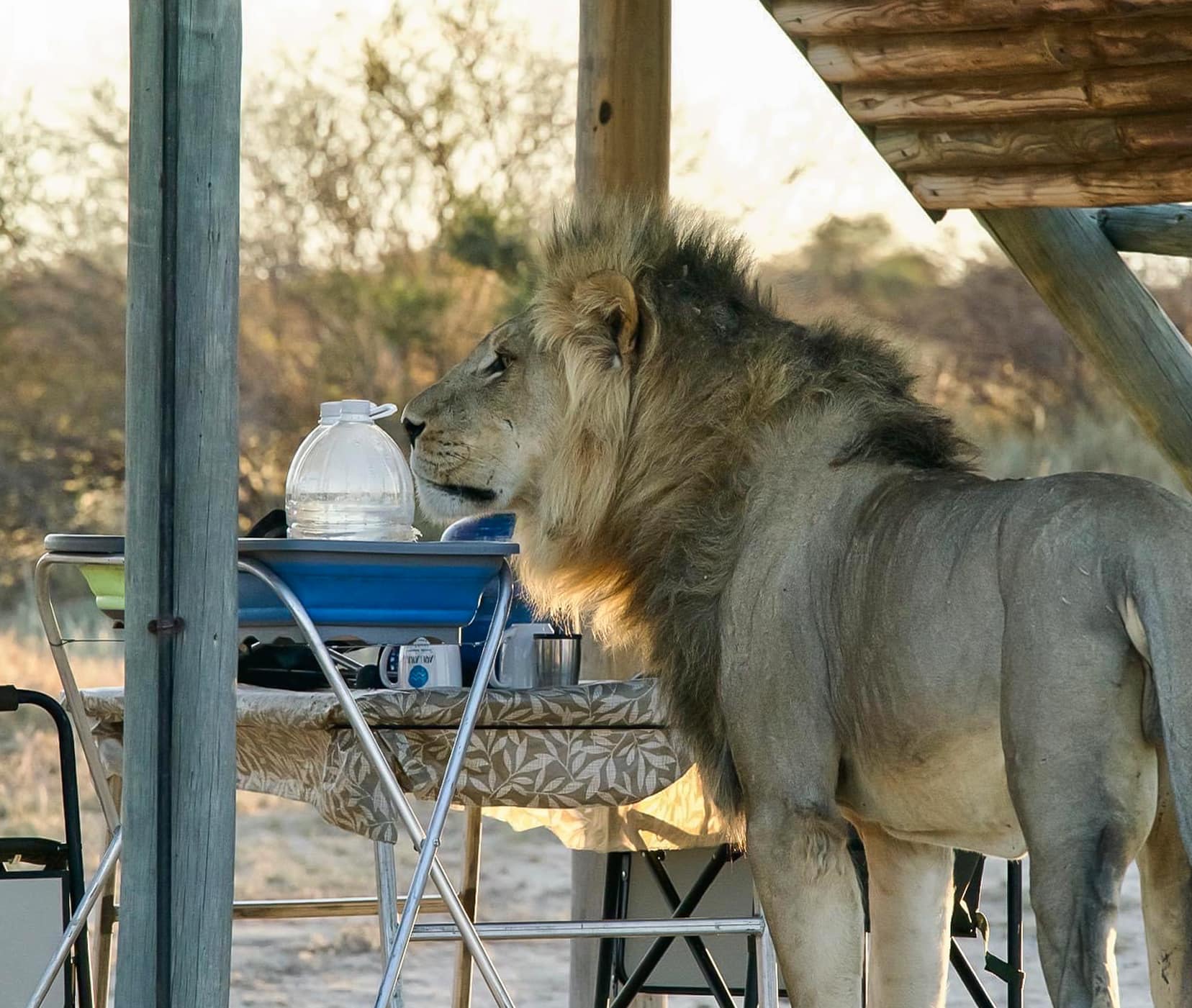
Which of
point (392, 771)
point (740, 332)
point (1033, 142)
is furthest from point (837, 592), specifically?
point (1033, 142)

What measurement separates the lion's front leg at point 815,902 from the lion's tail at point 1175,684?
2.08 ft

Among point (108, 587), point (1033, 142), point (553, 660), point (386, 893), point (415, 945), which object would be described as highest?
point (1033, 142)

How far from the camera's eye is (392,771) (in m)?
3.09

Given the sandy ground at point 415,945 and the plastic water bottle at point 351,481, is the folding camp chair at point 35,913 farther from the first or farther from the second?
the sandy ground at point 415,945

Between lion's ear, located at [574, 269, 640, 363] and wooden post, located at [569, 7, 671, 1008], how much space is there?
1310mm

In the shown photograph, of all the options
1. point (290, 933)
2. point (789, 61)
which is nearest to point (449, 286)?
point (789, 61)

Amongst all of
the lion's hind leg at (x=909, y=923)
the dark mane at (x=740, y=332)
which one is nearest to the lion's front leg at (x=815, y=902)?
the lion's hind leg at (x=909, y=923)

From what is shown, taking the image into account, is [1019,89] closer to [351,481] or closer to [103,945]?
[351,481]

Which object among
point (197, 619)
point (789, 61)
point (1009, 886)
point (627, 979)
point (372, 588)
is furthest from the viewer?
point (789, 61)

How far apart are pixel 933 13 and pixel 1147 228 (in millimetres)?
1148

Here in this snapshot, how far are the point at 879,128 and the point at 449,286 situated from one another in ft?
39.9

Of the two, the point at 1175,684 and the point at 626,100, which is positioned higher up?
the point at 626,100

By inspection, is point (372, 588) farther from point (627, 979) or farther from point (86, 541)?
point (627, 979)

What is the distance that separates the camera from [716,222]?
3412 millimetres
